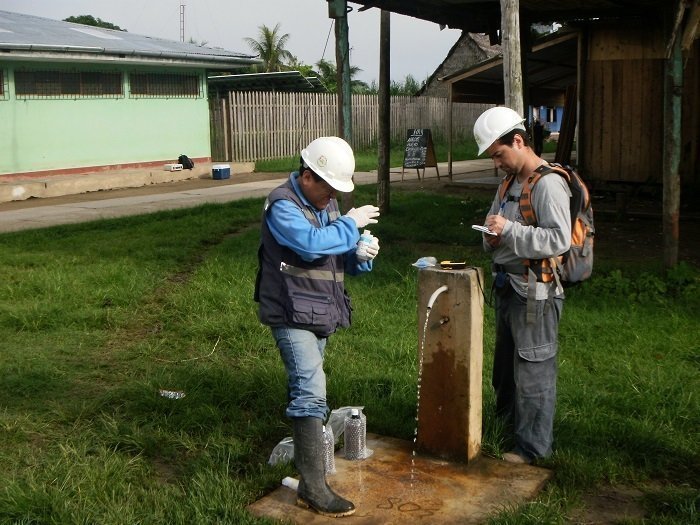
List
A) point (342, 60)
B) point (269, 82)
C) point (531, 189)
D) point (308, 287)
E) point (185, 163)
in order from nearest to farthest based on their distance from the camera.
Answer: point (308, 287) < point (531, 189) < point (342, 60) < point (185, 163) < point (269, 82)

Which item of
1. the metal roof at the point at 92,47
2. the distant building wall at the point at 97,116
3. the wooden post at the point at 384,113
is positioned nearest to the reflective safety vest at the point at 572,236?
the wooden post at the point at 384,113

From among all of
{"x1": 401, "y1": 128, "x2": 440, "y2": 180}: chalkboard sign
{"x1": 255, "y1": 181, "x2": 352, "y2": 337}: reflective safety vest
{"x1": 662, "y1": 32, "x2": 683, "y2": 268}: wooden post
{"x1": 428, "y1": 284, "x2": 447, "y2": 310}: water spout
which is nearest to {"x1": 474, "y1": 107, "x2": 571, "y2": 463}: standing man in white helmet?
{"x1": 428, "y1": 284, "x2": 447, "y2": 310}: water spout

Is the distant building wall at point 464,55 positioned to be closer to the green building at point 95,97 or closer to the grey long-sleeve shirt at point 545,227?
the green building at point 95,97

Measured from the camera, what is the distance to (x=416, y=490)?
4.07 metres

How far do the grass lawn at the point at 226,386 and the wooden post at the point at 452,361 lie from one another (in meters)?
0.27

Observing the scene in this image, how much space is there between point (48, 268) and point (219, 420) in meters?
4.74

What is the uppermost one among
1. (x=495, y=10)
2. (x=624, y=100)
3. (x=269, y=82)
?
(x=269, y=82)

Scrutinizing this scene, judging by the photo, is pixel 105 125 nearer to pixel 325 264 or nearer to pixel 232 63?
pixel 232 63

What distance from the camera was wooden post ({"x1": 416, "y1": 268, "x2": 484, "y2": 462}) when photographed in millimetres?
4223

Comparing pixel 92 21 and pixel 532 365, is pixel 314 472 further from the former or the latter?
pixel 92 21

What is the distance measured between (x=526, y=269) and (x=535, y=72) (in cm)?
1417

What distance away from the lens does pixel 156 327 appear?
7117 mm

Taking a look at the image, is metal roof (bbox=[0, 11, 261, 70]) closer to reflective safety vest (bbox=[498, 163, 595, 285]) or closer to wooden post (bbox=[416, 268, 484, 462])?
wooden post (bbox=[416, 268, 484, 462])

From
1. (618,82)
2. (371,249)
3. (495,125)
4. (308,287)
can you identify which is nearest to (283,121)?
(618,82)
